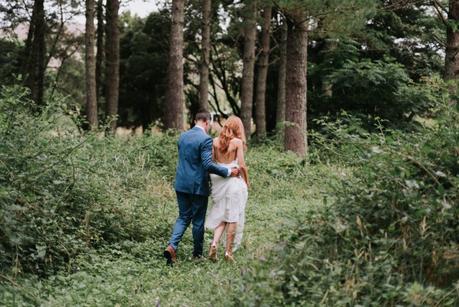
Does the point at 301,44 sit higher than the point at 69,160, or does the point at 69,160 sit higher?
the point at 301,44

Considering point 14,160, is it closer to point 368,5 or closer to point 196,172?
point 196,172

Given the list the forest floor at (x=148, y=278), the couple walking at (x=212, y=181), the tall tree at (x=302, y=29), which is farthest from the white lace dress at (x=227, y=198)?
the tall tree at (x=302, y=29)

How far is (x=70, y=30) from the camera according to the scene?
122ft

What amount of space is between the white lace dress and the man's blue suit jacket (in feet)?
1.00

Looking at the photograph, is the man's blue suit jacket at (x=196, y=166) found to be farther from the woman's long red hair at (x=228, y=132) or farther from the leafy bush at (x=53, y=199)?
the leafy bush at (x=53, y=199)

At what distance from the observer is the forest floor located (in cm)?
580

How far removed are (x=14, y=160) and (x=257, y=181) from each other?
7.18 metres

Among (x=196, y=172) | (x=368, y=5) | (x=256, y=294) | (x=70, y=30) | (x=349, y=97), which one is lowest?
(x=256, y=294)

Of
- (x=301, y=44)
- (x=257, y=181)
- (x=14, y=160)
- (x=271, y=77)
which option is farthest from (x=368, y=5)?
(x=271, y=77)

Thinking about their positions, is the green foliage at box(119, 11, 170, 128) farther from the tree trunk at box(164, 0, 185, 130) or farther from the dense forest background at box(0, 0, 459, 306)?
the tree trunk at box(164, 0, 185, 130)

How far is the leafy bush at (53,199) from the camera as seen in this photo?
22.1 ft

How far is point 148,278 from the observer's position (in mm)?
7098

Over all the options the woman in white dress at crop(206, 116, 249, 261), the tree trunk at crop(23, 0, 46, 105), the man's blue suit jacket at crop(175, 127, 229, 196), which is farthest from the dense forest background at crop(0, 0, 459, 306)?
the tree trunk at crop(23, 0, 46, 105)

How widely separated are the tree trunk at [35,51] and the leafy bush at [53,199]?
658 inches
